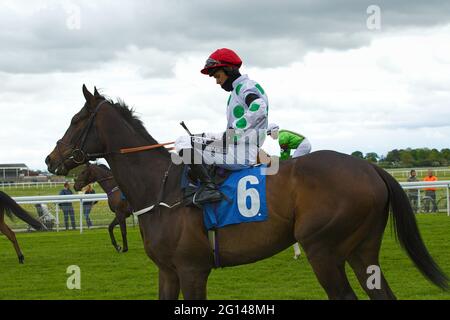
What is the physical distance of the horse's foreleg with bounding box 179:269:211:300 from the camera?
4.38 meters

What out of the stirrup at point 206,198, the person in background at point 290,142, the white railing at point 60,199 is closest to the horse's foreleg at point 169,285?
the stirrup at point 206,198

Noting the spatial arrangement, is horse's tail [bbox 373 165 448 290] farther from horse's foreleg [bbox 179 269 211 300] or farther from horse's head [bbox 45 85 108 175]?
horse's head [bbox 45 85 108 175]

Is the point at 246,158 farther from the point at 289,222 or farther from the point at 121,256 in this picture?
the point at 121,256

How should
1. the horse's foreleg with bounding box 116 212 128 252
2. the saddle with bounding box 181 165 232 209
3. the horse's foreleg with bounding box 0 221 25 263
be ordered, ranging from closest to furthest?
the saddle with bounding box 181 165 232 209, the horse's foreleg with bounding box 0 221 25 263, the horse's foreleg with bounding box 116 212 128 252

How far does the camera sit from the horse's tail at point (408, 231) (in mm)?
4555

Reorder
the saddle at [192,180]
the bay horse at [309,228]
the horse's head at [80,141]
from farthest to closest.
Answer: the horse's head at [80,141] < the saddle at [192,180] < the bay horse at [309,228]

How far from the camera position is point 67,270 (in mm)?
8602

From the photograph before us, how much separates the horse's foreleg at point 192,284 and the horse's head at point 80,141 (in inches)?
48.0

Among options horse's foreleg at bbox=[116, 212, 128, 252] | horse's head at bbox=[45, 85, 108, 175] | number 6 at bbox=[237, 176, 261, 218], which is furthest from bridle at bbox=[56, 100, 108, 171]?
horse's foreleg at bbox=[116, 212, 128, 252]

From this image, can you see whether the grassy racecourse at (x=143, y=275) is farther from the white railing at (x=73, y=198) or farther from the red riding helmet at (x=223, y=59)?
the red riding helmet at (x=223, y=59)

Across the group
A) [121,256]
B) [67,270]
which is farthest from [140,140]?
[121,256]

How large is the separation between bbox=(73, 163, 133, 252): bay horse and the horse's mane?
558cm
